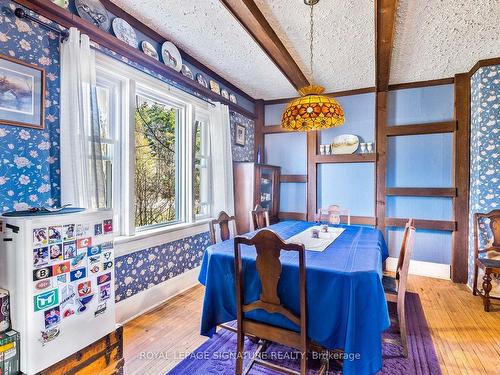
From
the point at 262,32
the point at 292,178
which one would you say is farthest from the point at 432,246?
the point at 262,32

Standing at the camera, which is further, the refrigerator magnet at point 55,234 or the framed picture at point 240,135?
the framed picture at point 240,135

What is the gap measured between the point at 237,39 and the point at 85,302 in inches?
98.4

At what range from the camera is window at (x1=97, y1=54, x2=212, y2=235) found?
7.97ft

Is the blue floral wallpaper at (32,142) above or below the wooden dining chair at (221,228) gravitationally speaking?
above

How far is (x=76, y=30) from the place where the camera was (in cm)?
191

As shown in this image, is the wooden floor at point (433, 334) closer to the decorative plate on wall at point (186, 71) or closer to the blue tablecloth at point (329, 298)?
the blue tablecloth at point (329, 298)

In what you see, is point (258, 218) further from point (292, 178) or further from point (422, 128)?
point (422, 128)

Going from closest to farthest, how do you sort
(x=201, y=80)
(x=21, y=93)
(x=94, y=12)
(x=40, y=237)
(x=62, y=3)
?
(x=40, y=237)
(x=21, y=93)
(x=62, y=3)
(x=94, y=12)
(x=201, y=80)

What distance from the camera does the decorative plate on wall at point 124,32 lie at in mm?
2232

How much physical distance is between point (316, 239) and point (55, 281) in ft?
6.03

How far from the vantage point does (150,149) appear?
9.76 feet

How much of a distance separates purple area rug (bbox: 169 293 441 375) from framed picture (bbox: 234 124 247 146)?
8.71 ft

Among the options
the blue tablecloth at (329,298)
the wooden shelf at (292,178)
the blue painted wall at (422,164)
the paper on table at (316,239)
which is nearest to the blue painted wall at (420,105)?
the blue painted wall at (422,164)

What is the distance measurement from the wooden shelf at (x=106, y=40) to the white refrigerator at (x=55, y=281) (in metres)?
1.48
